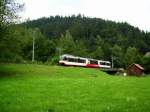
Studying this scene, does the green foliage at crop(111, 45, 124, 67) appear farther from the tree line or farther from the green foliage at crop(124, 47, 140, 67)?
the green foliage at crop(124, 47, 140, 67)

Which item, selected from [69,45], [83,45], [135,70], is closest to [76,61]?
[135,70]

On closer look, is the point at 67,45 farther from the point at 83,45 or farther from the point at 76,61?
the point at 76,61

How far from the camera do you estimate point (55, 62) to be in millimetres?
88812

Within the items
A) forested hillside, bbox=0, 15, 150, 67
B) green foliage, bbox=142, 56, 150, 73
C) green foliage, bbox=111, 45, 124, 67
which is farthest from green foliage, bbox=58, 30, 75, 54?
green foliage, bbox=142, 56, 150, 73

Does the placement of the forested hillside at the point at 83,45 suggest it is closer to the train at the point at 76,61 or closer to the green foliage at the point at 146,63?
the green foliage at the point at 146,63

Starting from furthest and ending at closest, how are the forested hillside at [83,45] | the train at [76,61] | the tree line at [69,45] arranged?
the train at [76,61], the forested hillside at [83,45], the tree line at [69,45]

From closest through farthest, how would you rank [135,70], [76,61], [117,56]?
[76,61] → [135,70] → [117,56]

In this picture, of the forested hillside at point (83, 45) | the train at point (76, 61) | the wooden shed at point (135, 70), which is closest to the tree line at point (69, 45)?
the forested hillside at point (83, 45)

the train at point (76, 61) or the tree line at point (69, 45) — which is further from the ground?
the tree line at point (69, 45)

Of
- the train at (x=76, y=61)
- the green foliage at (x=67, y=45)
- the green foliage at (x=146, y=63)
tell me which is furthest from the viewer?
the green foliage at (x=67, y=45)

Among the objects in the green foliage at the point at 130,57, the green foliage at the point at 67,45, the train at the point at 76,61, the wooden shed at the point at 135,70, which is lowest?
the wooden shed at the point at 135,70

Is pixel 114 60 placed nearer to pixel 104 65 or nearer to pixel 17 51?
pixel 104 65

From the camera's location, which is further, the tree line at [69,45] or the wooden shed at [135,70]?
the wooden shed at [135,70]

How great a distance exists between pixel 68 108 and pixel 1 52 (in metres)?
29.2
